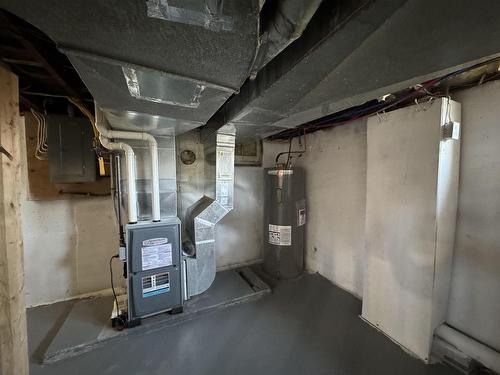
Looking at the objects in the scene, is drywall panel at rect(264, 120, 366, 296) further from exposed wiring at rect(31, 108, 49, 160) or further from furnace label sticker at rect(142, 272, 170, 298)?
exposed wiring at rect(31, 108, 49, 160)

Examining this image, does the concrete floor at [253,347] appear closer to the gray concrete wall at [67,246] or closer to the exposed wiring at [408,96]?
the gray concrete wall at [67,246]

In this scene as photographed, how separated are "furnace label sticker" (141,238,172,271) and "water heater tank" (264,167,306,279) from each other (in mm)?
1233

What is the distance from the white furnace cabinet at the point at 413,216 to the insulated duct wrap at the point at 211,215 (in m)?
1.24

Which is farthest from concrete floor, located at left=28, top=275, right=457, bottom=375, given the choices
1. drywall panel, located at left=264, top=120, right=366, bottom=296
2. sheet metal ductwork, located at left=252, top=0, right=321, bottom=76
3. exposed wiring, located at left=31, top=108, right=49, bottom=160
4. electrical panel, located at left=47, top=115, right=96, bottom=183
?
sheet metal ductwork, located at left=252, top=0, right=321, bottom=76

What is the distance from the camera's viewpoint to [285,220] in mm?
2484

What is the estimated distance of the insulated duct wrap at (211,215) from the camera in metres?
1.99

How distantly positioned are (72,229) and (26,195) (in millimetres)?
483

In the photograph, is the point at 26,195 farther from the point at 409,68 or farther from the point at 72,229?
the point at 409,68

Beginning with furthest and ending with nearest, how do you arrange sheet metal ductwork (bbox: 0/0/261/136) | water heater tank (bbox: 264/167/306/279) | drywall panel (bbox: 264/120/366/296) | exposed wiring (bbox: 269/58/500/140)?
water heater tank (bbox: 264/167/306/279), drywall panel (bbox: 264/120/366/296), exposed wiring (bbox: 269/58/500/140), sheet metal ductwork (bbox: 0/0/261/136)

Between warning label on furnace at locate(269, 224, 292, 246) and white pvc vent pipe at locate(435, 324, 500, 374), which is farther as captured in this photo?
warning label on furnace at locate(269, 224, 292, 246)

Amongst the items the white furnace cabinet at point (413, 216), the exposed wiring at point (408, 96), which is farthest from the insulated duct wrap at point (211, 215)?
the white furnace cabinet at point (413, 216)

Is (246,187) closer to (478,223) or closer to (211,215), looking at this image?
(211,215)

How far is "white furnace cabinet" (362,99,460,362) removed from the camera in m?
1.30

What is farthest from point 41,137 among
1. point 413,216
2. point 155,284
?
point 413,216
